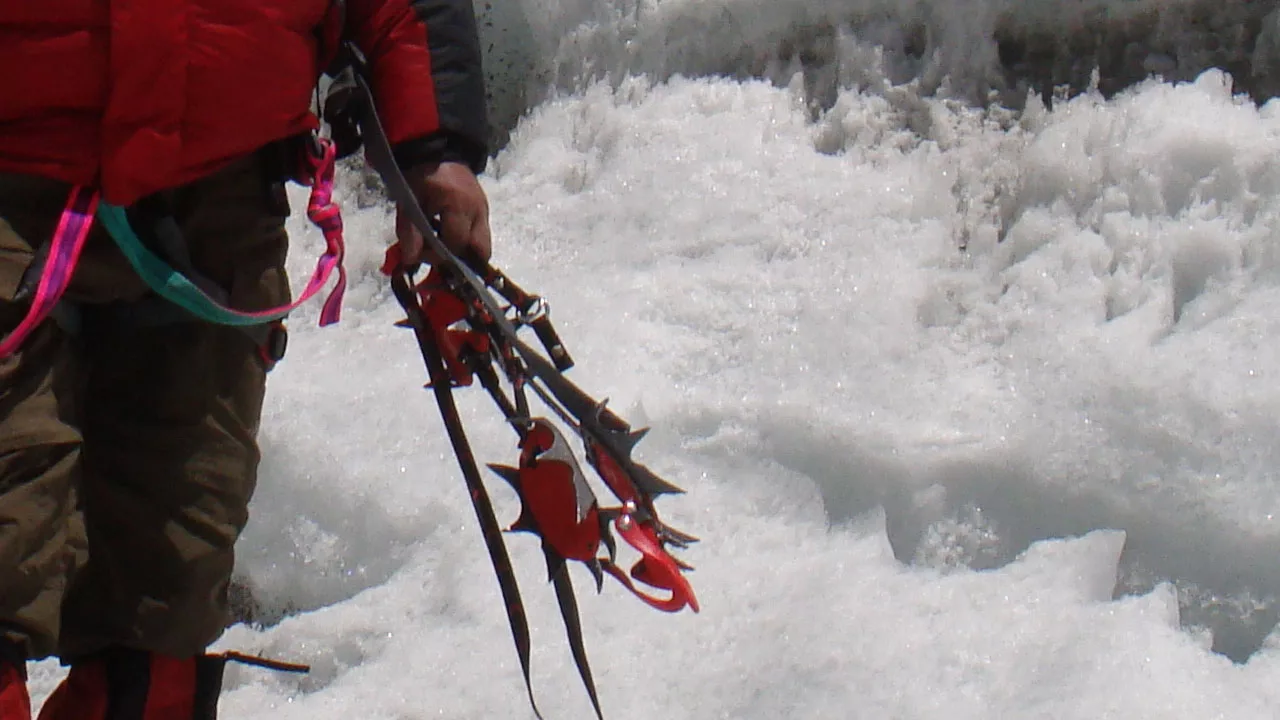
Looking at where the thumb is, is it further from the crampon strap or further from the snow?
the snow

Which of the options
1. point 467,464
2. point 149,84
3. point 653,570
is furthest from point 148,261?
point 653,570

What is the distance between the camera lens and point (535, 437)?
5.16ft

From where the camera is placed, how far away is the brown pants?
4.96ft

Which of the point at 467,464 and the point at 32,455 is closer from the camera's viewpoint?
the point at 32,455

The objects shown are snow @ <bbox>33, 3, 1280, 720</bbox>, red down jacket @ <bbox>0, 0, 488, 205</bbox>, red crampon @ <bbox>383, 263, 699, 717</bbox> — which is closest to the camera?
red down jacket @ <bbox>0, 0, 488, 205</bbox>

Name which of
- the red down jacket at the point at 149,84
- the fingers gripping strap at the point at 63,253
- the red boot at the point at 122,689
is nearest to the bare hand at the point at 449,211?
the red down jacket at the point at 149,84

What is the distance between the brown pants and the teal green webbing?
60 mm

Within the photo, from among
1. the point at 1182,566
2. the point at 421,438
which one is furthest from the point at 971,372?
the point at 421,438

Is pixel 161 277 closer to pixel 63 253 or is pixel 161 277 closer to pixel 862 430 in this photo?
pixel 63 253

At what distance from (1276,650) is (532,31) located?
2.18 m

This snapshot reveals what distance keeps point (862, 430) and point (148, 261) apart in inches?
52.3

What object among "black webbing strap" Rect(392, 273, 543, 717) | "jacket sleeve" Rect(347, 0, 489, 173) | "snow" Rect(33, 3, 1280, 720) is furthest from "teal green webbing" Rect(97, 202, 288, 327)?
"snow" Rect(33, 3, 1280, 720)

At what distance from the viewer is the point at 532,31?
3254 mm

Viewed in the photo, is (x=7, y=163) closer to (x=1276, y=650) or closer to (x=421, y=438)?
A: (x=421, y=438)
